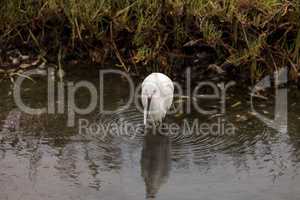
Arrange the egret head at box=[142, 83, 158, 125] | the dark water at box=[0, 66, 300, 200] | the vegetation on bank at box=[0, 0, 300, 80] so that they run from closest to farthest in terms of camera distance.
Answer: the dark water at box=[0, 66, 300, 200] < the egret head at box=[142, 83, 158, 125] < the vegetation on bank at box=[0, 0, 300, 80]

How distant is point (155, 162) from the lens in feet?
12.6

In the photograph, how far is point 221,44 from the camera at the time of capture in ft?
15.7

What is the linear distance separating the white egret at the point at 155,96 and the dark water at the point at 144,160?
172mm

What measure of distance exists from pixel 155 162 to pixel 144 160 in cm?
7

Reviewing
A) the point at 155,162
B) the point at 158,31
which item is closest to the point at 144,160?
the point at 155,162

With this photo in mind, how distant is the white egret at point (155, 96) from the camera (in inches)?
156

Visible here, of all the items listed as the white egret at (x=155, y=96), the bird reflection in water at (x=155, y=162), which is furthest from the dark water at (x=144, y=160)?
the white egret at (x=155, y=96)

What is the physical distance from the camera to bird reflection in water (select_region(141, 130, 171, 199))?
3.59 m

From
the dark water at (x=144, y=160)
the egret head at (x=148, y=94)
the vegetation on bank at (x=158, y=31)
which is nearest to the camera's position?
the dark water at (x=144, y=160)

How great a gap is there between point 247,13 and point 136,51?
0.91m

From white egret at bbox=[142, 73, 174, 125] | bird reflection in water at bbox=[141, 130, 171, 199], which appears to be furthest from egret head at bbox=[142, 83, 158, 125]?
bird reflection in water at bbox=[141, 130, 171, 199]

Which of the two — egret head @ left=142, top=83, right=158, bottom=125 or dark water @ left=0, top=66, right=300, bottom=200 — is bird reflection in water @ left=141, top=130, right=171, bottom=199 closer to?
dark water @ left=0, top=66, right=300, bottom=200

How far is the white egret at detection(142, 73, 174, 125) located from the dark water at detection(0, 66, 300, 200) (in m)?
0.17

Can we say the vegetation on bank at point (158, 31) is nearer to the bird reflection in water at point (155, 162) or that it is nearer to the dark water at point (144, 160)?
the dark water at point (144, 160)
